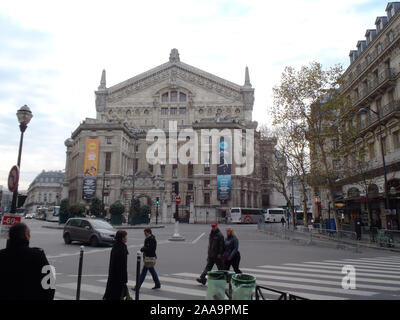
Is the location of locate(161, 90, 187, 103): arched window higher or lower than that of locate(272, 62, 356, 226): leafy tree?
higher

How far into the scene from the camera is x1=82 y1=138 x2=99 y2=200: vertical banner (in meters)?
54.5

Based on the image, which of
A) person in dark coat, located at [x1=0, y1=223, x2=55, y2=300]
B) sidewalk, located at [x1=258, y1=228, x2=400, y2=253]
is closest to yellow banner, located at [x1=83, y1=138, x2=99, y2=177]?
sidewalk, located at [x1=258, y1=228, x2=400, y2=253]

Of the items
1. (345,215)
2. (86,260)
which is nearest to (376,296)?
(86,260)

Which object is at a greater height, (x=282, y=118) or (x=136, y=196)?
(x=282, y=118)

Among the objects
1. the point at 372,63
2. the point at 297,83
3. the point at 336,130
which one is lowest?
the point at 336,130

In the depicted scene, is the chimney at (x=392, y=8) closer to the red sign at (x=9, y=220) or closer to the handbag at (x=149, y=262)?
the handbag at (x=149, y=262)

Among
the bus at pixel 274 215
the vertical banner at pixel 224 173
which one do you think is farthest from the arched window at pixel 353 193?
the vertical banner at pixel 224 173

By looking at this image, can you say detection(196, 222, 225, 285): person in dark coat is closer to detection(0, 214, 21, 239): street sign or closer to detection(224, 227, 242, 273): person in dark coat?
detection(224, 227, 242, 273): person in dark coat

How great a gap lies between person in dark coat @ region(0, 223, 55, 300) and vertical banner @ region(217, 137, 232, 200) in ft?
171

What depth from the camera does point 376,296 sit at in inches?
281

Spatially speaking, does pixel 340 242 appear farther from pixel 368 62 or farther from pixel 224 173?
pixel 224 173

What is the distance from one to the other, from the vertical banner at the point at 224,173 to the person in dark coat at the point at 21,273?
52.2 meters
